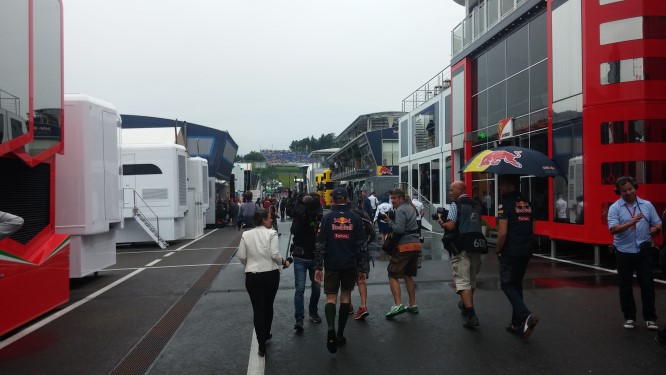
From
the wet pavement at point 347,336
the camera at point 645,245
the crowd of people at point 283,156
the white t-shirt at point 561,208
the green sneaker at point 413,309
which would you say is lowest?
the wet pavement at point 347,336

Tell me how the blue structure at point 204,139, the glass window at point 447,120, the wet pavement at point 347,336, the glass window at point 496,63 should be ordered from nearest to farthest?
the wet pavement at point 347,336 < the glass window at point 496,63 < the glass window at point 447,120 < the blue structure at point 204,139

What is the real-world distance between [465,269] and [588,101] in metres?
6.97

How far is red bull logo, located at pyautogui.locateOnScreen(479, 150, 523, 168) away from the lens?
297 inches

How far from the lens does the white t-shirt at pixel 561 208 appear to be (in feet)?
40.0

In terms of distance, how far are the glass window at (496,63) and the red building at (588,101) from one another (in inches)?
24.1

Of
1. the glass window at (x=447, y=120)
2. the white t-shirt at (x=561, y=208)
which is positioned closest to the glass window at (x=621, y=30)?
the white t-shirt at (x=561, y=208)

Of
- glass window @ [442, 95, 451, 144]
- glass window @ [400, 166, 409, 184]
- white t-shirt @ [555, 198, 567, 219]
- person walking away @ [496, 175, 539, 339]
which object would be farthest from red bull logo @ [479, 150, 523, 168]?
glass window @ [400, 166, 409, 184]

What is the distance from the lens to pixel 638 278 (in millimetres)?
5781

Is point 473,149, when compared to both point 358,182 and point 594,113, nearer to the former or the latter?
point 594,113

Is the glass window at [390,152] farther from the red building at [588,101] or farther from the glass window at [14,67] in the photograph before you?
the glass window at [14,67]

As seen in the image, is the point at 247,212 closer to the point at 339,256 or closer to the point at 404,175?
the point at 339,256

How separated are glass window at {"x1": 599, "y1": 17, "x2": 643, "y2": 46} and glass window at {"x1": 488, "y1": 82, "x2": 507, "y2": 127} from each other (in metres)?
5.57

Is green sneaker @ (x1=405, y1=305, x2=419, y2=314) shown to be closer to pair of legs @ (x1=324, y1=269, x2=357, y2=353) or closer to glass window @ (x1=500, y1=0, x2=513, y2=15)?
pair of legs @ (x1=324, y1=269, x2=357, y2=353)

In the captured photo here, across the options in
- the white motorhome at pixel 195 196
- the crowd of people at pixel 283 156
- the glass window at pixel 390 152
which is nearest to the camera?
the white motorhome at pixel 195 196
